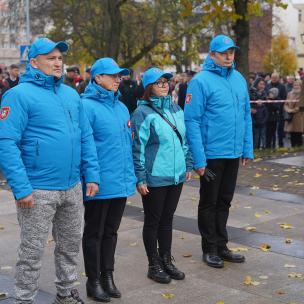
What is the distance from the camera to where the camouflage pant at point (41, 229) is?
4.10 metres

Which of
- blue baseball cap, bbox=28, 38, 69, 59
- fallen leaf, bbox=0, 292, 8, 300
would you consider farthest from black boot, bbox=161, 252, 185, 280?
blue baseball cap, bbox=28, 38, 69, 59

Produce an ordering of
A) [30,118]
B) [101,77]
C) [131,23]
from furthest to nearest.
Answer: [131,23] → [101,77] → [30,118]

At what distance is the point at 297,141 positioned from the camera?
1527cm

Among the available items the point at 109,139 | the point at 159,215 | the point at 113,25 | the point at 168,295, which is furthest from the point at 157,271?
the point at 113,25

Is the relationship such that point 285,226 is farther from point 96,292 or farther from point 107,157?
point 107,157

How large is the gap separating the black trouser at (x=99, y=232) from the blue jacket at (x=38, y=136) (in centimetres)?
52

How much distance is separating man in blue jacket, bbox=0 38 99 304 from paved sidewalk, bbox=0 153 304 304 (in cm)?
73

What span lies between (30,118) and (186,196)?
5.13 m

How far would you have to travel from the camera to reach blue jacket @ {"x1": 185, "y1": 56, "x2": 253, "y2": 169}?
17.7 ft

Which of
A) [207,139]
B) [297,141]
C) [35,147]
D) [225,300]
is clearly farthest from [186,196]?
[297,141]

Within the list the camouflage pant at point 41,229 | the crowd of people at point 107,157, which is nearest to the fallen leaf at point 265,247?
the crowd of people at point 107,157

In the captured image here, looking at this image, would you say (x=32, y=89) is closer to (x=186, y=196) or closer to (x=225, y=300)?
(x=225, y=300)

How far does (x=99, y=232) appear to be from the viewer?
186 inches

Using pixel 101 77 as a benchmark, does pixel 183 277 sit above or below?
below
